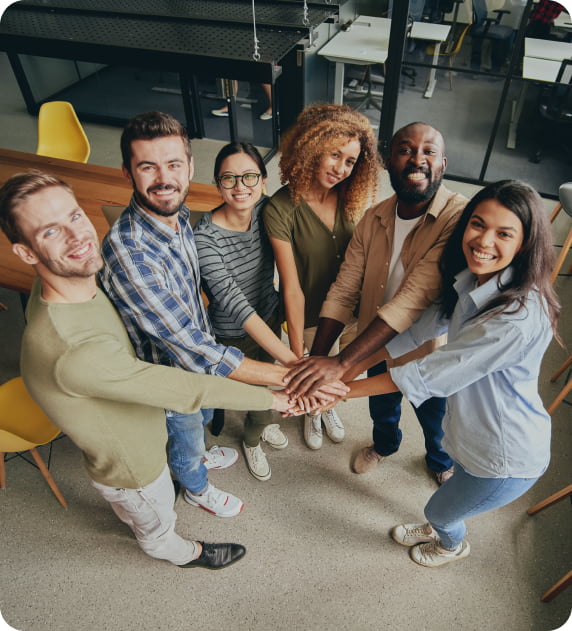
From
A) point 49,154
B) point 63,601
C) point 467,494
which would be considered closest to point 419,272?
point 467,494

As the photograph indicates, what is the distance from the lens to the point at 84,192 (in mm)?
3100

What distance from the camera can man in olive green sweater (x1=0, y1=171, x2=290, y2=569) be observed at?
1229 millimetres

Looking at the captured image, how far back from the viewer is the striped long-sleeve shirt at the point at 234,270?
1.73 meters

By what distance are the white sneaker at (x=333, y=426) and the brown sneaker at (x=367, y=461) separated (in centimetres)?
18

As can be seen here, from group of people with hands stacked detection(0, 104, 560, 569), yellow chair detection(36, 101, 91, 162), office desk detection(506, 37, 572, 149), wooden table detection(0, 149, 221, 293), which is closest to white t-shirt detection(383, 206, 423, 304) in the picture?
group of people with hands stacked detection(0, 104, 560, 569)

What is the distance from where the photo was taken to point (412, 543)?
215 cm

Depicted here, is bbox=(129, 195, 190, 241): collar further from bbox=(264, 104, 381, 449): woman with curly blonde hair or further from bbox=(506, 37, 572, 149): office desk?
bbox=(506, 37, 572, 149): office desk

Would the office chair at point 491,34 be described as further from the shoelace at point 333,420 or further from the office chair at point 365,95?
the shoelace at point 333,420

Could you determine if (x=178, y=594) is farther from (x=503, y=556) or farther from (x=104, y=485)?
(x=503, y=556)

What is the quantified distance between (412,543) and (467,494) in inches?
26.9

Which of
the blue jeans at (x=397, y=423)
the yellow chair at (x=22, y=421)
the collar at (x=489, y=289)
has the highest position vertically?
the collar at (x=489, y=289)

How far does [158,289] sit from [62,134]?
344 centimetres

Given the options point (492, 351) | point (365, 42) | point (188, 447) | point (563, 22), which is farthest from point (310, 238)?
point (563, 22)

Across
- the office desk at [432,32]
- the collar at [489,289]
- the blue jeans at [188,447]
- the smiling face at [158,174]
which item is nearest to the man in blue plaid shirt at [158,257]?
the smiling face at [158,174]
